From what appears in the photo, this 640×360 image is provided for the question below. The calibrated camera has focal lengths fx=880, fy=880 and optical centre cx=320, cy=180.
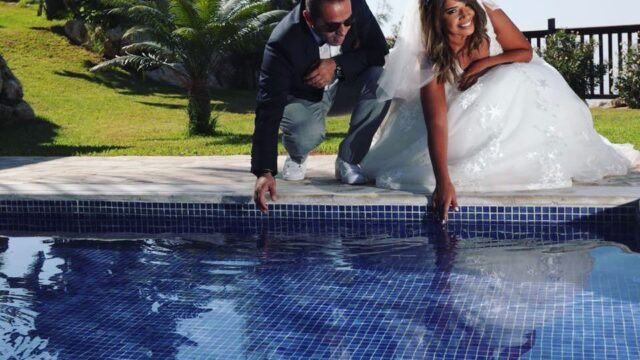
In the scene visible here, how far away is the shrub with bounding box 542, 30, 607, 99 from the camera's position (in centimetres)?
1539

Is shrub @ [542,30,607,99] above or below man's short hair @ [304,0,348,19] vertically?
below

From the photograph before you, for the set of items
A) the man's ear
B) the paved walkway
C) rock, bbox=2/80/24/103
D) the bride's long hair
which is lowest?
rock, bbox=2/80/24/103

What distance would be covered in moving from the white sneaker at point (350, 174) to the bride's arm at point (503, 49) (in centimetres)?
93

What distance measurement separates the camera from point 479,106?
519 cm

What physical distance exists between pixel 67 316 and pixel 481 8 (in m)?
2.82

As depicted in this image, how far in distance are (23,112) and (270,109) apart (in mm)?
11532

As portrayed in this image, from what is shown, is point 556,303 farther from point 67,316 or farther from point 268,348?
point 67,316

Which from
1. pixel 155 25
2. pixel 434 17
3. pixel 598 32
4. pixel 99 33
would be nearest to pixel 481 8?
pixel 434 17

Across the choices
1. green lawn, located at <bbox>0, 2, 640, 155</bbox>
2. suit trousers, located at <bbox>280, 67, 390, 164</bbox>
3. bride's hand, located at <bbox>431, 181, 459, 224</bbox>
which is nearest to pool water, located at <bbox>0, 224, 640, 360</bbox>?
bride's hand, located at <bbox>431, 181, 459, 224</bbox>

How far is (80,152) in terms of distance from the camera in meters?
10.9

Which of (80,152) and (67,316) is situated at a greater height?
(67,316)

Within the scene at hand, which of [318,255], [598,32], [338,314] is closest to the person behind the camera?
[338,314]

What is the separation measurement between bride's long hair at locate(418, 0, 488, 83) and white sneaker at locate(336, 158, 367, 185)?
998 mm

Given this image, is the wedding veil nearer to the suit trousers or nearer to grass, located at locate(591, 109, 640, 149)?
the suit trousers
